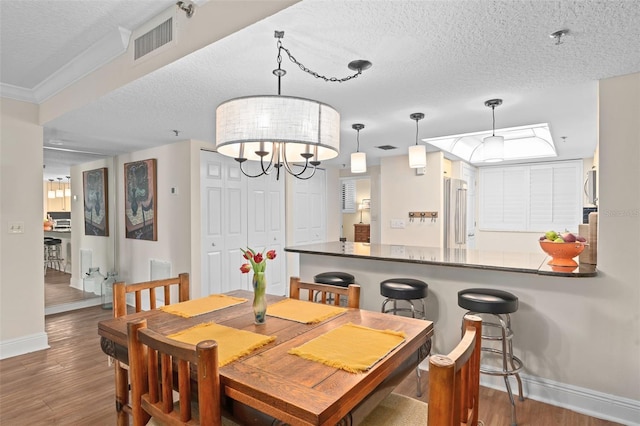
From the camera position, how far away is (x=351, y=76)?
218 centimetres

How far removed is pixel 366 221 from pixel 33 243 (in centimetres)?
716

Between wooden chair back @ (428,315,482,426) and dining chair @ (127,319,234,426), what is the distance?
2.08ft

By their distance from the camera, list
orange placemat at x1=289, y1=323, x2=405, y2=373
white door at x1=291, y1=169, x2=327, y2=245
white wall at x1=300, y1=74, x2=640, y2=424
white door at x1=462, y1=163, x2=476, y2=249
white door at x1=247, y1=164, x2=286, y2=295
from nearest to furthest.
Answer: orange placemat at x1=289, y1=323, x2=405, y2=373 → white wall at x1=300, y1=74, x2=640, y2=424 → white door at x1=247, y1=164, x2=286, y2=295 → white door at x1=291, y1=169, x2=327, y2=245 → white door at x1=462, y1=163, x2=476, y2=249

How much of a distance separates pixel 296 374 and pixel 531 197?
19.0ft

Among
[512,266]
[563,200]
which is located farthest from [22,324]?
[563,200]

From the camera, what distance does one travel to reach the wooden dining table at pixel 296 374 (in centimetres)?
103

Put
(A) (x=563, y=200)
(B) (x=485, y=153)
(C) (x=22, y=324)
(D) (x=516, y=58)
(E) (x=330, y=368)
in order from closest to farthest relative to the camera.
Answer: (E) (x=330, y=368)
(D) (x=516, y=58)
(B) (x=485, y=153)
(C) (x=22, y=324)
(A) (x=563, y=200)

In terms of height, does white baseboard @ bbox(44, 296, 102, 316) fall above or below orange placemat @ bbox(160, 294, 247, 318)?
below

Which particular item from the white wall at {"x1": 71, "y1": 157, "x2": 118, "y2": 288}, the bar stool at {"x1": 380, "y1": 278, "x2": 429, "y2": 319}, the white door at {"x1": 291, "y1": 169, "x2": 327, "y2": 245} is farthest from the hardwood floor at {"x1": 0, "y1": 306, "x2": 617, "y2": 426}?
the white door at {"x1": 291, "y1": 169, "x2": 327, "y2": 245}

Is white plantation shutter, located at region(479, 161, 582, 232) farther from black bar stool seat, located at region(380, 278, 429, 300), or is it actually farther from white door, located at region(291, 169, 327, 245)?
black bar stool seat, located at region(380, 278, 429, 300)

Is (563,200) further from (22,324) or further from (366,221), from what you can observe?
(22,324)

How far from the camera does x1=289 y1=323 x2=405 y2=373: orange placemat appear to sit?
4.17 feet

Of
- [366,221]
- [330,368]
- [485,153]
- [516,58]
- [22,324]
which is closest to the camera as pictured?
[330,368]

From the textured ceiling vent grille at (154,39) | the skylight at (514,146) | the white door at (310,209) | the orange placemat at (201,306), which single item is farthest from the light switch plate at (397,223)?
the textured ceiling vent grille at (154,39)
